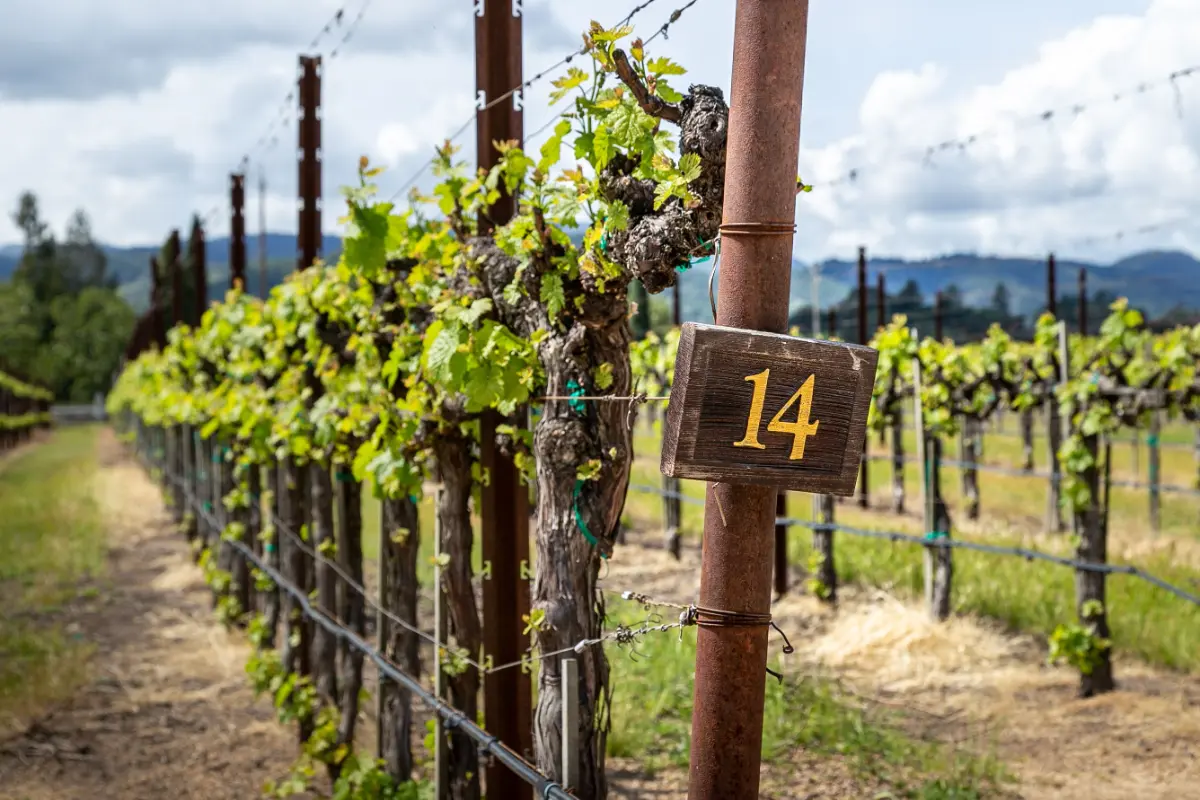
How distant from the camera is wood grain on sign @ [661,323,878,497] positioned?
2.25 meters

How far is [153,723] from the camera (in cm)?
766

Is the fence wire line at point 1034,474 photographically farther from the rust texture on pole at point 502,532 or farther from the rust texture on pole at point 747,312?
the rust texture on pole at point 747,312

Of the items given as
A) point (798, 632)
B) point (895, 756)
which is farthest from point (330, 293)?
point (798, 632)

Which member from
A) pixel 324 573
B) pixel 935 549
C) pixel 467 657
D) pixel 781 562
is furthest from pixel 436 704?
pixel 781 562

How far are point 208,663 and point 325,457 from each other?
3555 mm

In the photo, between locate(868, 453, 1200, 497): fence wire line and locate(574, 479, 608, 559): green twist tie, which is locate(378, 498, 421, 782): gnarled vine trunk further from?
locate(868, 453, 1200, 497): fence wire line

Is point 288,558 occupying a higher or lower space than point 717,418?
lower

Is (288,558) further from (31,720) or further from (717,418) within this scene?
(717,418)

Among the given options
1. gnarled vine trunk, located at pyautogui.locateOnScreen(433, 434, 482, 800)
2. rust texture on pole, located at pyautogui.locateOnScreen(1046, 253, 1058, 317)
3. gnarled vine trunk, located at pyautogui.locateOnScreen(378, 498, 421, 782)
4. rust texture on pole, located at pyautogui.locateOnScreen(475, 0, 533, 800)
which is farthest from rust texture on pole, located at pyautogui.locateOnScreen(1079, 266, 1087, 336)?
rust texture on pole, located at pyautogui.locateOnScreen(475, 0, 533, 800)

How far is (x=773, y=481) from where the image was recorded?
231cm

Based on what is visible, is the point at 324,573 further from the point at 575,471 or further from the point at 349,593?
the point at 575,471

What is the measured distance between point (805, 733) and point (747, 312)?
15.0 feet

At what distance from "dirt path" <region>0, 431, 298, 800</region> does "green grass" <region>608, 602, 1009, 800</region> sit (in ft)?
6.91

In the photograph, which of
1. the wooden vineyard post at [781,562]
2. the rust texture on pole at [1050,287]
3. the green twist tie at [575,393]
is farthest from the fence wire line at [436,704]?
the rust texture on pole at [1050,287]
